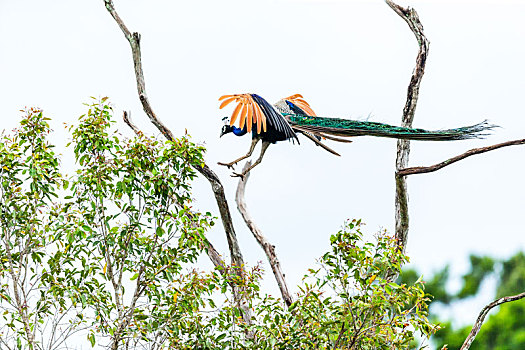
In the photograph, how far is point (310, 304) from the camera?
20.4 feet

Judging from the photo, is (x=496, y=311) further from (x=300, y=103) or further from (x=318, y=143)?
(x=318, y=143)

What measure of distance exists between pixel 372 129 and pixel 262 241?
1679 mm

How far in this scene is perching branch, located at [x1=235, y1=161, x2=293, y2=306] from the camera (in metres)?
7.68

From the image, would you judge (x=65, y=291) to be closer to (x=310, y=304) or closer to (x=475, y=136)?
(x=310, y=304)

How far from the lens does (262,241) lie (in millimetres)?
7848

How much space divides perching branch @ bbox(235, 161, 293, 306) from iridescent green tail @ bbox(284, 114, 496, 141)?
710mm

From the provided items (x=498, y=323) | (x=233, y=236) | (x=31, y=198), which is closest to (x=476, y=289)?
(x=498, y=323)

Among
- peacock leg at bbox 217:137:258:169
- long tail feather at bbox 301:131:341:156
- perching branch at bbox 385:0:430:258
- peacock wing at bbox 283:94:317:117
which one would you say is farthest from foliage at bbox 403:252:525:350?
peacock leg at bbox 217:137:258:169

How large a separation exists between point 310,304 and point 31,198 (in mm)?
2665

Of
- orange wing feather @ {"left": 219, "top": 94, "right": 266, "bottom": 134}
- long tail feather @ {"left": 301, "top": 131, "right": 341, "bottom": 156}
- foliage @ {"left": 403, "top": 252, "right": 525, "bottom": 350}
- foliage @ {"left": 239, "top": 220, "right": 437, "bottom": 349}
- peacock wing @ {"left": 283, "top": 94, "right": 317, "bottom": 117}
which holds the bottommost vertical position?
foliage @ {"left": 239, "top": 220, "right": 437, "bottom": 349}

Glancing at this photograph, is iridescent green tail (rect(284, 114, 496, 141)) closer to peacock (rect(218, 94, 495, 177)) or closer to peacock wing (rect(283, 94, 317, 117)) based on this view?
peacock (rect(218, 94, 495, 177))

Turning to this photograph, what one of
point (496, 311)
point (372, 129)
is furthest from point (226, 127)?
point (496, 311)

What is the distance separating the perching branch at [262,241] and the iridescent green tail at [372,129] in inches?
28.0

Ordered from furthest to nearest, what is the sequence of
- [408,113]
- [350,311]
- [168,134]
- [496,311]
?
[496,311] → [168,134] → [408,113] → [350,311]
